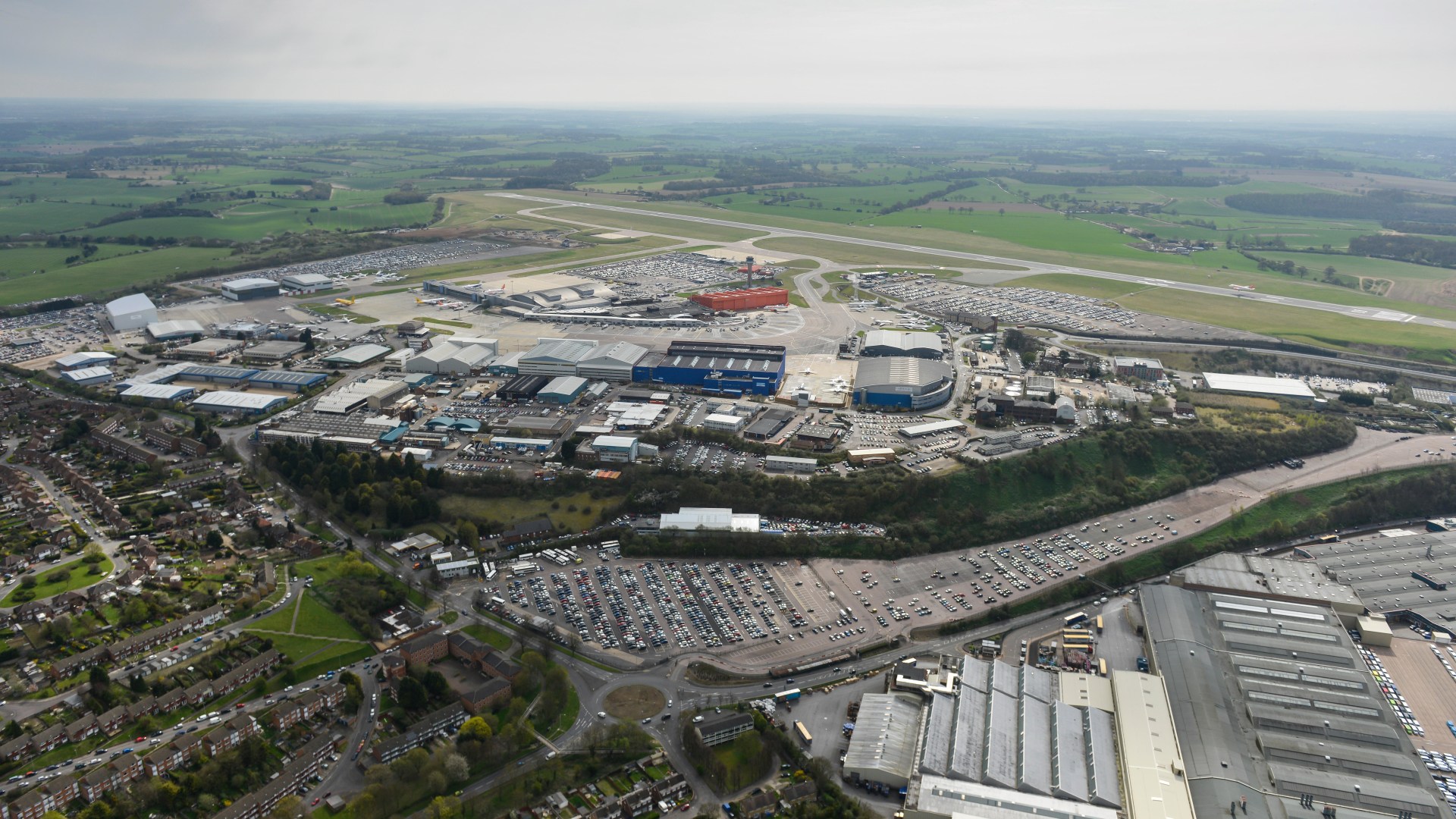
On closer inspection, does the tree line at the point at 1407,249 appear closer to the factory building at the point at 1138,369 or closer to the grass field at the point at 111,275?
the factory building at the point at 1138,369

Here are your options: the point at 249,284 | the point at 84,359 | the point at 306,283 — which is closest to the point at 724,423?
the point at 84,359

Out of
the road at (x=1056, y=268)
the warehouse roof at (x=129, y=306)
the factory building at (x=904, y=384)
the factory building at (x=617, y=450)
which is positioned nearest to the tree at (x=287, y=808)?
the factory building at (x=617, y=450)

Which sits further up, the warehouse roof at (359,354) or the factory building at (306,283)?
the factory building at (306,283)

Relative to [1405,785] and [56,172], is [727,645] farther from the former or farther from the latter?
[56,172]

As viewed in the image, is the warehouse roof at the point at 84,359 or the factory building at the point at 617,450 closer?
the factory building at the point at 617,450

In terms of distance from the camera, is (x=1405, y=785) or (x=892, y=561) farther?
(x=892, y=561)

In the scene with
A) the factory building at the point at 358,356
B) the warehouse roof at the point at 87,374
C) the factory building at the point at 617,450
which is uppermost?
the factory building at the point at 358,356

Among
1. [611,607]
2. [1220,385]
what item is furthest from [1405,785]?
[1220,385]
